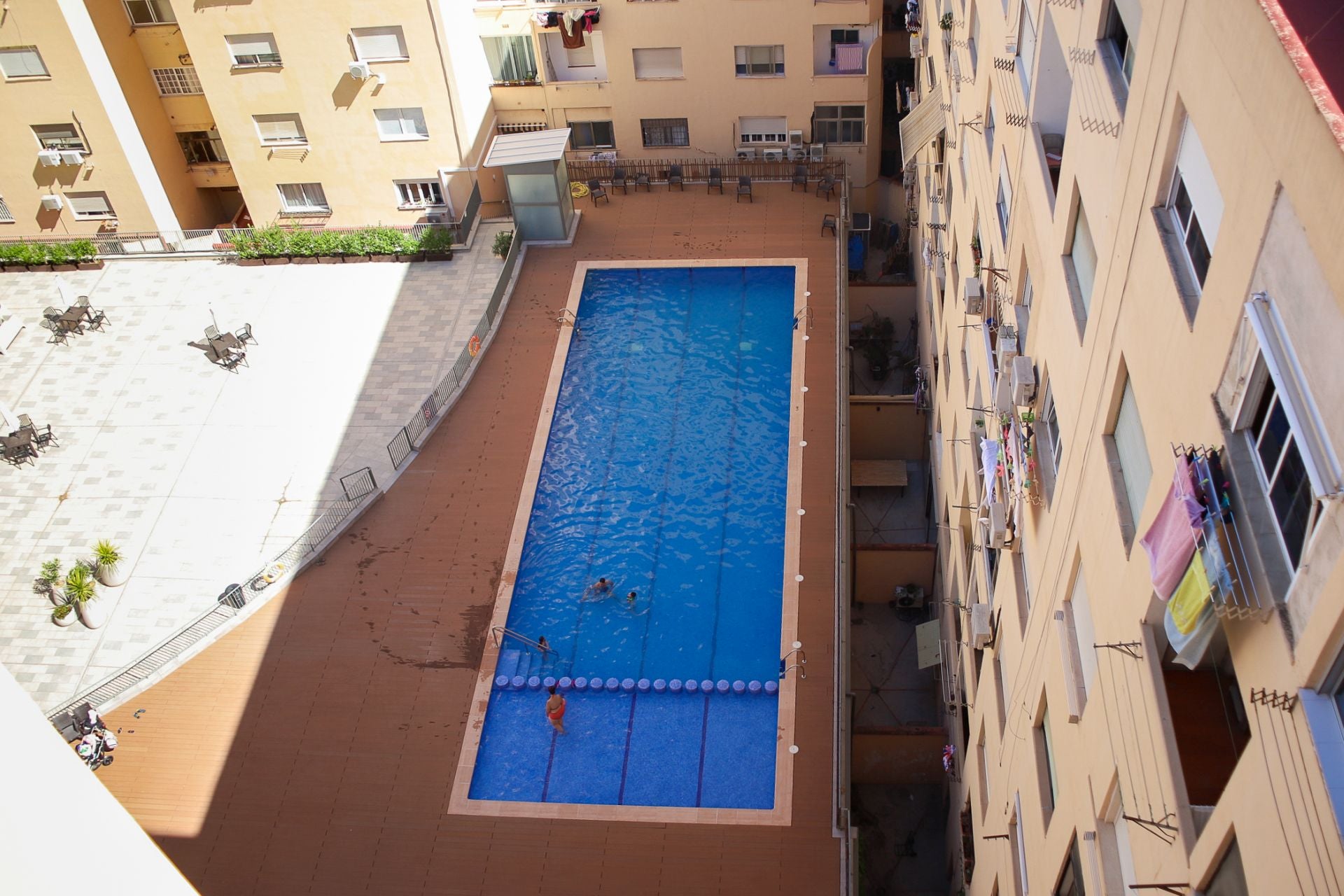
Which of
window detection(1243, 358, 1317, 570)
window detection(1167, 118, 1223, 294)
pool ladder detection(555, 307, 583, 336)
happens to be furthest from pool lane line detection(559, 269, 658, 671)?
window detection(1243, 358, 1317, 570)

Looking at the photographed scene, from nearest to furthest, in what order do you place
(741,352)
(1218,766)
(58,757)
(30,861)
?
1. (30,861)
2. (58,757)
3. (1218,766)
4. (741,352)

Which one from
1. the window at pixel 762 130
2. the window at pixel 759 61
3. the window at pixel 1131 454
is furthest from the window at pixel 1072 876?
the window at pixel 762 130

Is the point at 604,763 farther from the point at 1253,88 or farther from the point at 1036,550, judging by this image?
the point at 1253,88

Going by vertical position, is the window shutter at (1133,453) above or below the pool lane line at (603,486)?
below

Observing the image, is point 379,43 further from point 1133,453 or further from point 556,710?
point 1133,453

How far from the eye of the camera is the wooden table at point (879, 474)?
3136 centimetres

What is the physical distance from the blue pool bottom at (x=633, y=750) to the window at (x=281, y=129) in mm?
22935

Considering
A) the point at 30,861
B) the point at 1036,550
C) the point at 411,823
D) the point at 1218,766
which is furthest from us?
the point at 411,823

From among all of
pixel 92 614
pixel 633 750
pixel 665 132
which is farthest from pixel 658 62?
→ pixel 92 614

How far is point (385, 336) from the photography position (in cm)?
3453

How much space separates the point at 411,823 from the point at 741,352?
1705 cm

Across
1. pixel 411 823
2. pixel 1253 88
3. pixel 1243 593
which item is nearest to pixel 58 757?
pixel 1243 593

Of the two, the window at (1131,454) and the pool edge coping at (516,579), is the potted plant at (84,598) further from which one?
the window at (1131,454)

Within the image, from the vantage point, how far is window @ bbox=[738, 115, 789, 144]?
128 ft
